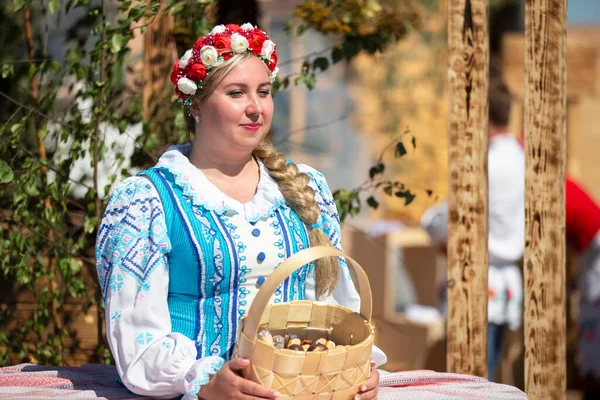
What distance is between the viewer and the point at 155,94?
329cm

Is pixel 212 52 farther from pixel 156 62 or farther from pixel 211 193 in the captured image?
pixel 156 62

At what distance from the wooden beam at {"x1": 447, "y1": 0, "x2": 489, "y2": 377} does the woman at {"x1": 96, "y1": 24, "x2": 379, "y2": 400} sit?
2.17 feet

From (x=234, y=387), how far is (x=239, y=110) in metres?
0.77

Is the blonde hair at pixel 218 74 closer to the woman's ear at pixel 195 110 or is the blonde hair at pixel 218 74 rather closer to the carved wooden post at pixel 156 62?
the woman's ear at pixel 195 110

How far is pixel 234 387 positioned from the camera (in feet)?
6.37

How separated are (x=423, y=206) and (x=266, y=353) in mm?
5693

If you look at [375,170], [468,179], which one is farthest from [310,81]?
[468,179]

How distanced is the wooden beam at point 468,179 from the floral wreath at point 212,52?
0.84m

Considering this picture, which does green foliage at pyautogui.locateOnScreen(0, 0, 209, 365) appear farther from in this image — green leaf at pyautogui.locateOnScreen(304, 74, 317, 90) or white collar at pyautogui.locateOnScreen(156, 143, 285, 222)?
white collar at pyautogui.locateOnScreen(156, 143, 285, 222)

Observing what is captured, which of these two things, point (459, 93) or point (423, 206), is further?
point (423, 206)

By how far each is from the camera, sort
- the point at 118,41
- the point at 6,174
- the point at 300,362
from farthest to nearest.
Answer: the point at 118,41, the point at 6,174, the point at 300,362

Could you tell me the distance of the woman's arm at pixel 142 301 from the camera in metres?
2.11

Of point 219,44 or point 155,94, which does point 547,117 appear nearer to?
point 219,44

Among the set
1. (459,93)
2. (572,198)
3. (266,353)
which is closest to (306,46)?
(572,198)
